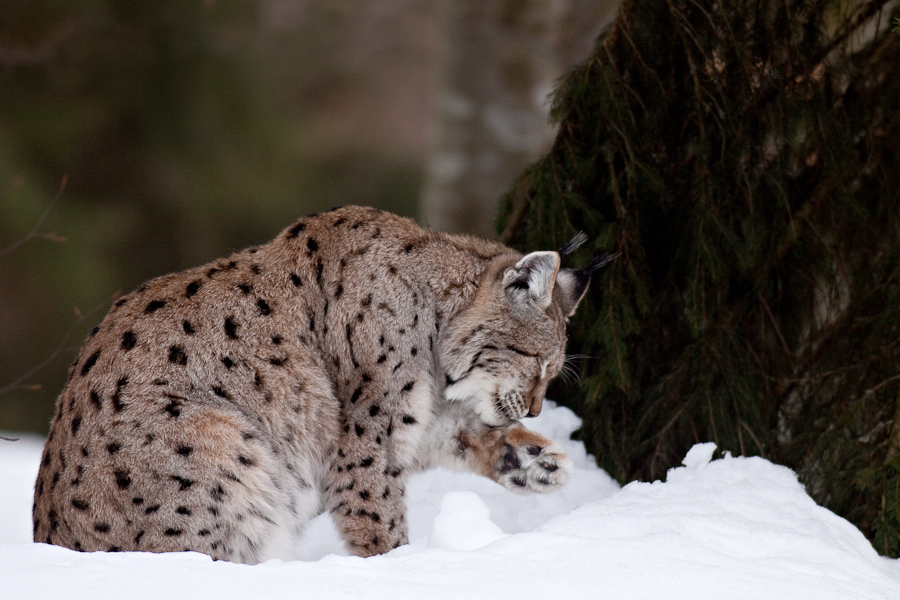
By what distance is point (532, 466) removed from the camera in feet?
13.6

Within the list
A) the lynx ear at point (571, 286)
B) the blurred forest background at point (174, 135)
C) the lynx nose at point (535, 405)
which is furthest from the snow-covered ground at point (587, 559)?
the blurred forest background at point (174, 135)

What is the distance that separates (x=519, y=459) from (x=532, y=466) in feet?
0.21

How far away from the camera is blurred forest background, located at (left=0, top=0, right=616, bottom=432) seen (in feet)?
29.5

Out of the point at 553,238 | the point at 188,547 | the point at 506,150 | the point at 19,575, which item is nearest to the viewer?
the point at 19,575

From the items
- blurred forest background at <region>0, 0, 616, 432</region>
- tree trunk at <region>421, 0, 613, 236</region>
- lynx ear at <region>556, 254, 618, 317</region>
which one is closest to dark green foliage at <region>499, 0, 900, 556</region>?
lynx ear at <region>556, 254, 618, 317</region>

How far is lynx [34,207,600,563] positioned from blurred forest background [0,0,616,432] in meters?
4.21

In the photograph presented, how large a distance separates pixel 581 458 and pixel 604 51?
196cm

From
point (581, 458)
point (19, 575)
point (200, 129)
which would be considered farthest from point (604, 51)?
point (200, 129)

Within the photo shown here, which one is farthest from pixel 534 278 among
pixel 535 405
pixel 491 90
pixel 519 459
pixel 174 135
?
pixel 174 135

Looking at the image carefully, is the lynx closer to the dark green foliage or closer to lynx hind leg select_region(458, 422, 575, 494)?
lynx hind leg select_region(458, 422, 575, 494)

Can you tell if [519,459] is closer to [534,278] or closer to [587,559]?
[534,278]

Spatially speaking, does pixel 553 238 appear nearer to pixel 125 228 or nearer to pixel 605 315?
pixel 605 315

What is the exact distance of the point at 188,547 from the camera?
3211 mm

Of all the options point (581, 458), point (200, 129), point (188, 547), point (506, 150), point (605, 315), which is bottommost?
point (188, 547)
